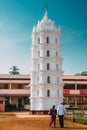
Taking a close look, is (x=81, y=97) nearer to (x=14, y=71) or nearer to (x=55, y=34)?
(x=55, y=34)

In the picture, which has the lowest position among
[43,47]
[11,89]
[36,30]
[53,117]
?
[53,117]

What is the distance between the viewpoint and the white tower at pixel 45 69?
5412 centimetres

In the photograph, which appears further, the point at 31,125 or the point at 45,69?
the point at 45,69

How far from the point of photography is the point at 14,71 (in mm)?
131250

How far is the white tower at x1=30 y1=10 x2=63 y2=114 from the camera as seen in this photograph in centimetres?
5412

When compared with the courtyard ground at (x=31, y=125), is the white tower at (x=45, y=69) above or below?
above

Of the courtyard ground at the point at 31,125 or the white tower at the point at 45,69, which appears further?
the white tower at the point at 45,69

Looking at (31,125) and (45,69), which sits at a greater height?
(45,69)

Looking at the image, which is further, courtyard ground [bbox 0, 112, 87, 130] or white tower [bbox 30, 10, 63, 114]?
white tower [bbox 30, 10, 63, 114]

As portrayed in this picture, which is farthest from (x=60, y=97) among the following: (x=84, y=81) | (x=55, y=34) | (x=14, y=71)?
(x=14, y=71)

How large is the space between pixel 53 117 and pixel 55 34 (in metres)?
30.1

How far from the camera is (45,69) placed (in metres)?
54.8

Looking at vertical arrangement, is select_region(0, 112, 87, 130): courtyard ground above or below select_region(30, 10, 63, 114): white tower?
below

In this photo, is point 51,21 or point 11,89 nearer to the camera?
point 51,21
